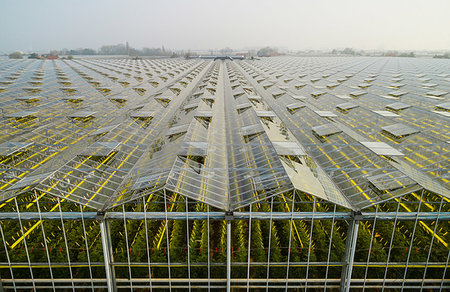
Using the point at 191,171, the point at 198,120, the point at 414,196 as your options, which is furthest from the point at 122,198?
the point at 414,196

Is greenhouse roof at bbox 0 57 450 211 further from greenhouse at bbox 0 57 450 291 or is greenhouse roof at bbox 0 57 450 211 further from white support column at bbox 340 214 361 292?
white support column at bbox 340 214 361 292

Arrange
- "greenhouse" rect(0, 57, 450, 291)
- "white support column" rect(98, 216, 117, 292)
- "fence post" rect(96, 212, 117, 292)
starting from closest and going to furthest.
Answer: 1. "fence post" rect(96, 212, 117, 292)
2. "white support column" rect(98, 216, 117, 292)
3. "greenhouse" rect(0, 57, 450, 291)

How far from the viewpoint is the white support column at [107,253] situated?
13.8 meters

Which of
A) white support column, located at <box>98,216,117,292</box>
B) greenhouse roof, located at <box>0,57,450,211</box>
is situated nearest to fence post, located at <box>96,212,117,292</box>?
white support column, located at <box>98,216,117,292</box>

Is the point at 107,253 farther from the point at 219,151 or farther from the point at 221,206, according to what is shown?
the point at 219,151

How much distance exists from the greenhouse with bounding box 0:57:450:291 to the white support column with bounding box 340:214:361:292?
0.07 m

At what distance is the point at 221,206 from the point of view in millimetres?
13969

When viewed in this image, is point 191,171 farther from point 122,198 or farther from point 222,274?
point 222,274

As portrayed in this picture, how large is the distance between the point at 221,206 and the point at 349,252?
7.46m

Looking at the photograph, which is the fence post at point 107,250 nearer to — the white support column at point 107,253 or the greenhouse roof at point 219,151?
the white support column at point 107,253

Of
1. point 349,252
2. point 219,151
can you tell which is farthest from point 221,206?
point 219,151

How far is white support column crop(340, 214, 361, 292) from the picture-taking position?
45.4 ft

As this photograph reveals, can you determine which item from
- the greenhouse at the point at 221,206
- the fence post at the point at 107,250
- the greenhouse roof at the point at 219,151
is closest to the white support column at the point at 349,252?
Answer: the greenhouse at the point at 221,206

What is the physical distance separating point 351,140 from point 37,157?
26.1m
